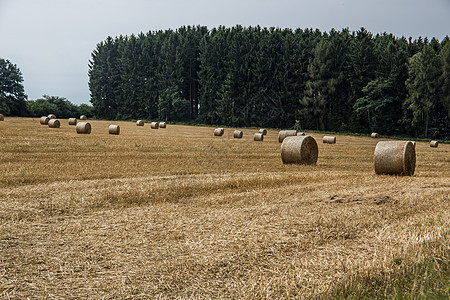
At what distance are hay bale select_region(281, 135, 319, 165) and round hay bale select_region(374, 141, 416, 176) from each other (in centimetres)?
336

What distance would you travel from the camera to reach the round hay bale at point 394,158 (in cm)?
1353

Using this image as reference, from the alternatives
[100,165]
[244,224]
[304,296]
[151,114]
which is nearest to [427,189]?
[244,224]

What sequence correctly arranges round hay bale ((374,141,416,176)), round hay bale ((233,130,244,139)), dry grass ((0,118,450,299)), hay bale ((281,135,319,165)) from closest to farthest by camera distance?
dry grass ((0,118,450,299))
round hay bale ((374,141,416,176))
hay bale ((281,135,319,165))
round hay bale ((233,130,244,139))

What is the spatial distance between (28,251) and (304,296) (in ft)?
12.5

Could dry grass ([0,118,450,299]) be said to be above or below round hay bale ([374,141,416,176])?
below

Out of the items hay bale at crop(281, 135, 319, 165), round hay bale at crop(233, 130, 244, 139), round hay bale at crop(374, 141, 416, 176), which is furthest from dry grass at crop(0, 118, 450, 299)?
round hay bale at crop(233, 130, 244, 139)

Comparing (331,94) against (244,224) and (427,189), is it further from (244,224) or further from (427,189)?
(244,224)

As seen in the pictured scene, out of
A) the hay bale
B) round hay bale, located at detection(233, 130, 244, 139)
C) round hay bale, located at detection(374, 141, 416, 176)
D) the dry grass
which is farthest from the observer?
round hay bale, located at detection(233, 130, 244, 139)

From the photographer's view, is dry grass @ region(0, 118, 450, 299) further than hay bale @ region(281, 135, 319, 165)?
No

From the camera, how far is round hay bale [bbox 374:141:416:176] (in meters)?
13.5

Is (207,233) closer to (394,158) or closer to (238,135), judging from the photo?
(394,158)

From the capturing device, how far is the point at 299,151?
1642 cm

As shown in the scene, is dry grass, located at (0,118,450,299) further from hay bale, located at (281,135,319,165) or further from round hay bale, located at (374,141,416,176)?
hay bale, located at (281,135,319,165)

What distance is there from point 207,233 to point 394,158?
954 cm
